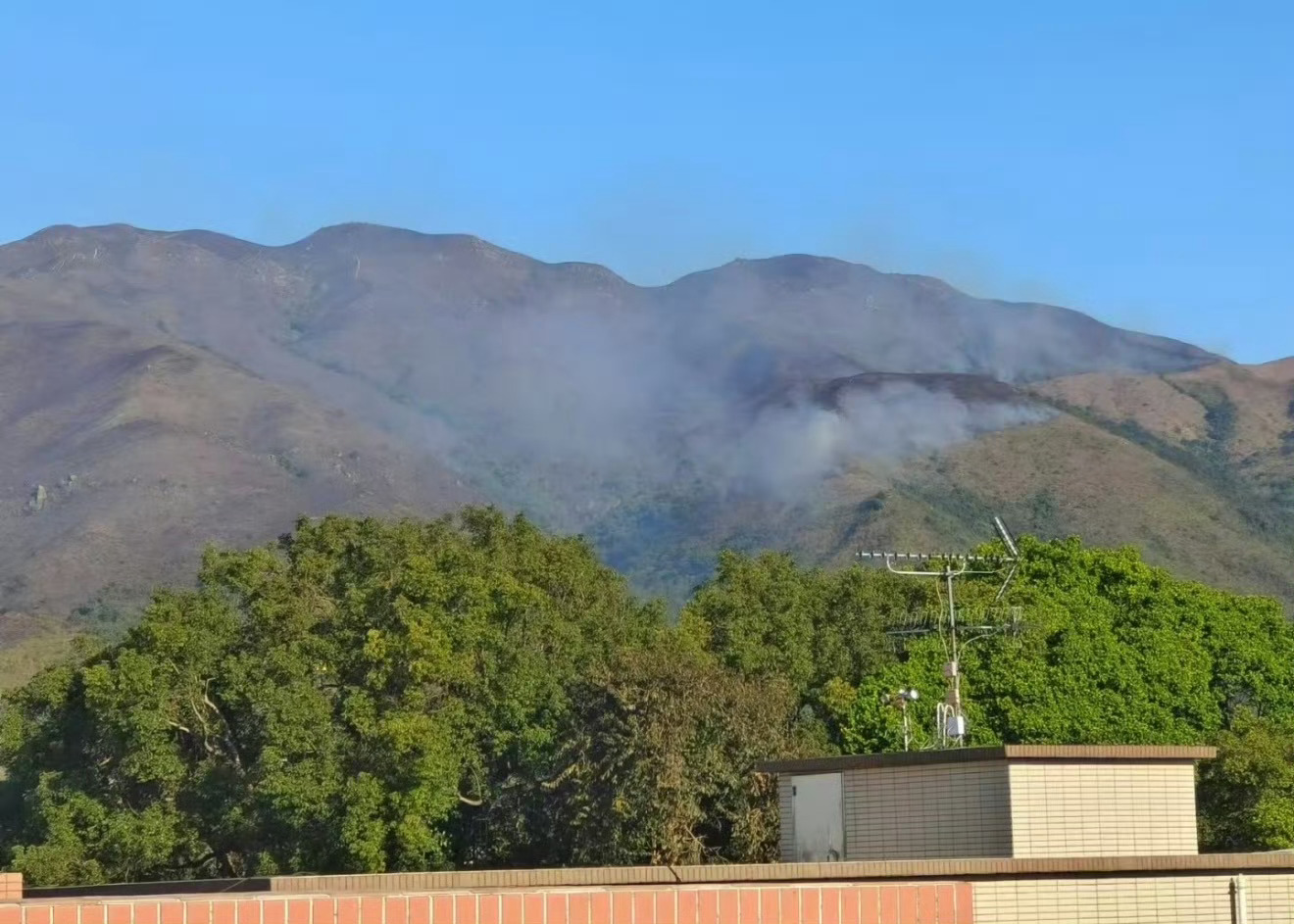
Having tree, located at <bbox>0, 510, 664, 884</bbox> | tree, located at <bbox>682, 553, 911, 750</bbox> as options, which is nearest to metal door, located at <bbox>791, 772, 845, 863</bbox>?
tree, located at <bbox>0, 510, 664, 884</bbox>

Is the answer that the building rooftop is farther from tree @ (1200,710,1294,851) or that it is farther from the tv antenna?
tree @ (1200,710,1294,851)

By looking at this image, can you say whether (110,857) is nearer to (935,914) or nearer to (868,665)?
(868,665)

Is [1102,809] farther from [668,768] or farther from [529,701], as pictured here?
[529,701]

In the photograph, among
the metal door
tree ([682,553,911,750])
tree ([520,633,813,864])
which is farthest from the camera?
tree ([682,553,911,750])

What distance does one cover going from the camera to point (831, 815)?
29.3 meters

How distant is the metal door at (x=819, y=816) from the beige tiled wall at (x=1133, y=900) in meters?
6.56

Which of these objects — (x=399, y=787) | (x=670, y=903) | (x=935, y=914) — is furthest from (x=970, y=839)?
(x=399, y=787)

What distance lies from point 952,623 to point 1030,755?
41.1 ft

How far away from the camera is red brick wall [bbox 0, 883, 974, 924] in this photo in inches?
613

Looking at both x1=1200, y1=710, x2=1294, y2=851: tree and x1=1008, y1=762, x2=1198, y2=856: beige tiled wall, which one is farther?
x1=1200, y1=710, x2=1294, y2=851: tree

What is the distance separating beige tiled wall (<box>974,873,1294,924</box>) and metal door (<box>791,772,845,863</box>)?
6559 millimetres

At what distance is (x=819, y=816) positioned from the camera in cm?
2962

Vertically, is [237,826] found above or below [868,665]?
below

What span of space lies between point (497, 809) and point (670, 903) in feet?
139
